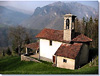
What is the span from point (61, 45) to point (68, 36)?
1.53 metres

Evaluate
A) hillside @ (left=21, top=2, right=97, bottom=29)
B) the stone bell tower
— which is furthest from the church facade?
hillside @ (left=21, top=2, right=97, bottom=29)

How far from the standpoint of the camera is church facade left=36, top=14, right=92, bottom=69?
15617mm

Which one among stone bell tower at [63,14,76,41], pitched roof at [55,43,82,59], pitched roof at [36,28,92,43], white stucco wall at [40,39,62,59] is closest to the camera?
pitched roof at [55,43,82,59]

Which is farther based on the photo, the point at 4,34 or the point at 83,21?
the point at 4,34

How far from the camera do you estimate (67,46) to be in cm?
1686

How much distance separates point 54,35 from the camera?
18906mm

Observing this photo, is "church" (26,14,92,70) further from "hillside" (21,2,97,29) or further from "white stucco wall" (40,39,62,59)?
"hillside" (21,2,97,29)

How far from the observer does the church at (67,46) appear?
51.2 ft

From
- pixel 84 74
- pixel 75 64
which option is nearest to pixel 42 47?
pixel 75 64

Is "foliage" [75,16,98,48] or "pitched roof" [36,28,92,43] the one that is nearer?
"pitched roof" [36,28,92,43]

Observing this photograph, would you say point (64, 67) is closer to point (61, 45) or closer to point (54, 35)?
point (61, 45)

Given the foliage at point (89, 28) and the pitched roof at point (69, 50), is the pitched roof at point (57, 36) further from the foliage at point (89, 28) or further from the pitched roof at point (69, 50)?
the foliage at point (89, 28)

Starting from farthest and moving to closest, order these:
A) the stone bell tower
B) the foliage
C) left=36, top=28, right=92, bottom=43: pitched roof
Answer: the foliage, left=36, top=28, right=92, bottom=43: pitched roof, the stone bell tower

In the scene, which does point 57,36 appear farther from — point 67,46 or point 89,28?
point 89,28
